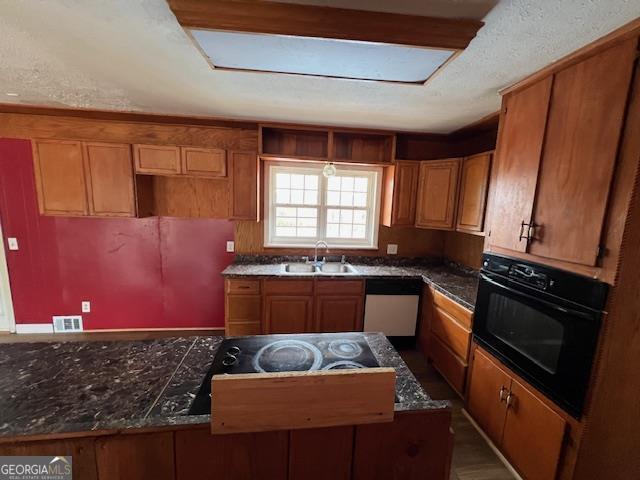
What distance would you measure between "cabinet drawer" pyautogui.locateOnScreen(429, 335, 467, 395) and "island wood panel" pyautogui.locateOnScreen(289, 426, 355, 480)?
1733 millimetres

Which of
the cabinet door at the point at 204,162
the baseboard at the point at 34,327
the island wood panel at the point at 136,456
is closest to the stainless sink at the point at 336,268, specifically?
the cabinet door at the point at 204,162

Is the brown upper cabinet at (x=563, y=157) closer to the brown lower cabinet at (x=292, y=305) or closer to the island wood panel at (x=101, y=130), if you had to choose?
the brown lower cabinet at (x=292, y=305)

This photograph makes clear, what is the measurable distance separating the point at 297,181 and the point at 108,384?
8.75 feet

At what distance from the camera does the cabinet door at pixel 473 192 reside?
2.31 meters

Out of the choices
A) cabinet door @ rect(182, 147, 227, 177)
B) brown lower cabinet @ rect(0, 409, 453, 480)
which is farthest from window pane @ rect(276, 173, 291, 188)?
brown lower cabinet @ rect(0, 409, 453, 480)

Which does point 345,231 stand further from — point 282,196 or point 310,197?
point 282,196

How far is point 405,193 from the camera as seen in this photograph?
304 cm

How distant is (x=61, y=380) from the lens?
0.97 meters

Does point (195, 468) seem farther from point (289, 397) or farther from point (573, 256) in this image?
point (573, 256)

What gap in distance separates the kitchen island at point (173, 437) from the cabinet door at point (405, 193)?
90.4 inches

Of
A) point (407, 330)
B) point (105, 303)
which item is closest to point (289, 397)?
point (407, 330)

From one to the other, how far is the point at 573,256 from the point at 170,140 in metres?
3.25

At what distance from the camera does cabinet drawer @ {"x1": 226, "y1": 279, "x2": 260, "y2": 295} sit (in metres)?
2.72

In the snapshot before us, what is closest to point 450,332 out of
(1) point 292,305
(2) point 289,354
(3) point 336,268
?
→ (3) point 336,268
